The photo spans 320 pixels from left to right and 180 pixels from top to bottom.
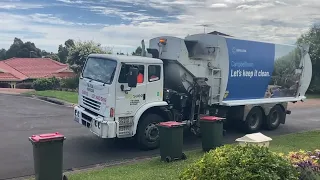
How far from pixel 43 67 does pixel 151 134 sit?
3682 centimetres

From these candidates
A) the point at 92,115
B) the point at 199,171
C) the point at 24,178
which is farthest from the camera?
the point at 92,115

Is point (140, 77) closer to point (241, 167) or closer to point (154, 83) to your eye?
point (154, 83)

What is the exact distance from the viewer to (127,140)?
1150cm

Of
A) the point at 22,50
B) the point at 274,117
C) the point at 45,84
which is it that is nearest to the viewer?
the point at 274,117

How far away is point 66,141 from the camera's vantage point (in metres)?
11.2

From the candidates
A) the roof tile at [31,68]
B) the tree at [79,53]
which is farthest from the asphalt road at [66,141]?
the roof tile at [31,68]

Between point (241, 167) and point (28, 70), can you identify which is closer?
point (241, 167)

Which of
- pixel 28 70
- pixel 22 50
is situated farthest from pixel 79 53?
pixel 22 50

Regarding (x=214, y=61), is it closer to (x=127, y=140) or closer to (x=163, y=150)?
(x=127, y=140)

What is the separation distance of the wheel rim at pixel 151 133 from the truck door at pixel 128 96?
68 cm

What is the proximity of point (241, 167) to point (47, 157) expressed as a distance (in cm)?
378

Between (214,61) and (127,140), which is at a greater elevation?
(214,61)

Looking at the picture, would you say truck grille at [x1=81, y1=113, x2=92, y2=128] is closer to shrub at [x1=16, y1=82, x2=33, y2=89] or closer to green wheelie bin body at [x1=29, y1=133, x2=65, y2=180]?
green wheelie bin body at [x1=29, y1=133, x2=65, y2=180]

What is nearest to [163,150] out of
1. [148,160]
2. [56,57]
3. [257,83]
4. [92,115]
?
[148,160]
